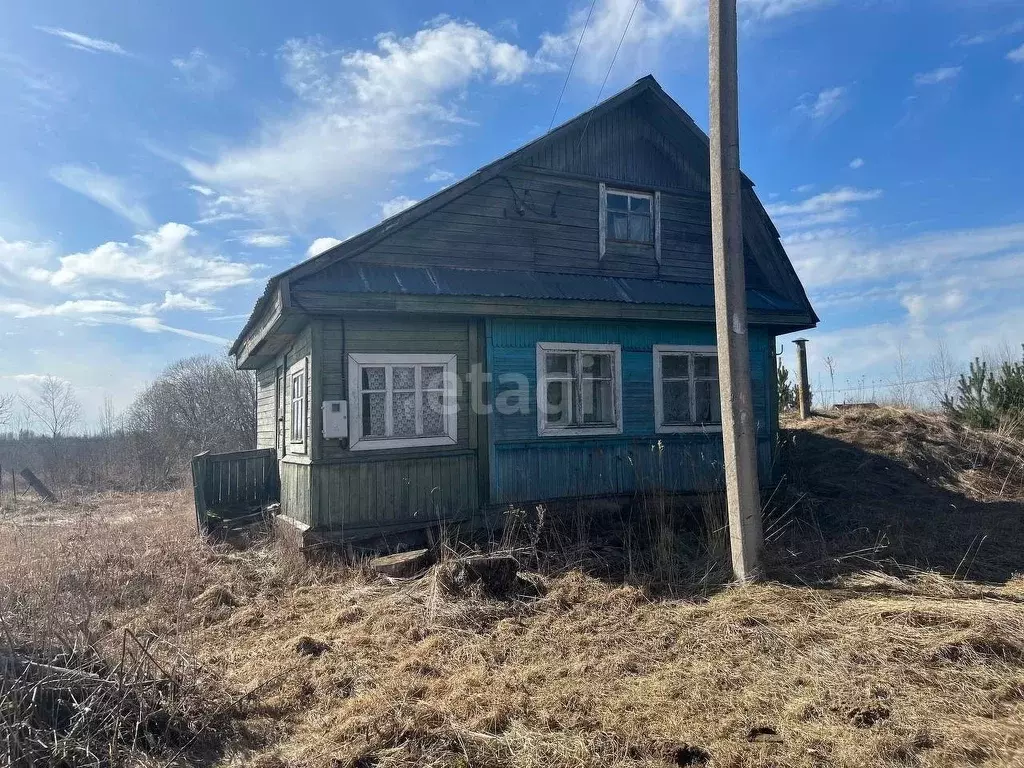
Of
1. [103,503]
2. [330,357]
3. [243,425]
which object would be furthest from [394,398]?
[243,425]

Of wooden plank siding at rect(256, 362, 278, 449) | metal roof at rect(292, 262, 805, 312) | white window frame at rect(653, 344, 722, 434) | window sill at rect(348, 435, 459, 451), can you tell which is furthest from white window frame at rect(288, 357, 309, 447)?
white window frame at rect(653, 344, 722, 434)

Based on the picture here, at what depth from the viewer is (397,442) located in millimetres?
8250

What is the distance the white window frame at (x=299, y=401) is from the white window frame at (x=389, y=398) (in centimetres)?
84

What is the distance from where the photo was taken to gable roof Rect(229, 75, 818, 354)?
Answer: 7.93 meters

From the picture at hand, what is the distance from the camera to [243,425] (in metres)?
28.6

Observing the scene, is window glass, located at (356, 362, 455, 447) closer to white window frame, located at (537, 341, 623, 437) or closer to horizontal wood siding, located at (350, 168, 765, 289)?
white window frame, located at (537, 341, 623, 437)

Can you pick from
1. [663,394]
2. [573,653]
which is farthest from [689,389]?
[573,653]

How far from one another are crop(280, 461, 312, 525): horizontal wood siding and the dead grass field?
2.24 ft

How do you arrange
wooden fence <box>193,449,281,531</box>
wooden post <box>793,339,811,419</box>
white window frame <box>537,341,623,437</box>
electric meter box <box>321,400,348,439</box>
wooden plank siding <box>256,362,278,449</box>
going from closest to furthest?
electric meter box <box>321,400,348,439</box>
white window frame <box>537,341,623,437</box>
wooden fence <box>193,449,281,531</box>
wooden plank siding <box>256,362,278,449</box>
wooden post <box>793,339,811,419</box>

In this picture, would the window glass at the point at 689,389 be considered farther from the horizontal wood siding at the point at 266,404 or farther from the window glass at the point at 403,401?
the horizontal wood siding at the point at 266,404

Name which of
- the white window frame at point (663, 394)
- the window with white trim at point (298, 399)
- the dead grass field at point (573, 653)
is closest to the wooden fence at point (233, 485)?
the window with white trim at point (298, 399)

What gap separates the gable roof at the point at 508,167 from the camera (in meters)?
7.93

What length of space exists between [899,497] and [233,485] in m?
10.7

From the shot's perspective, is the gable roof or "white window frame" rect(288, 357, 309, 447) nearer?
the gable roof
